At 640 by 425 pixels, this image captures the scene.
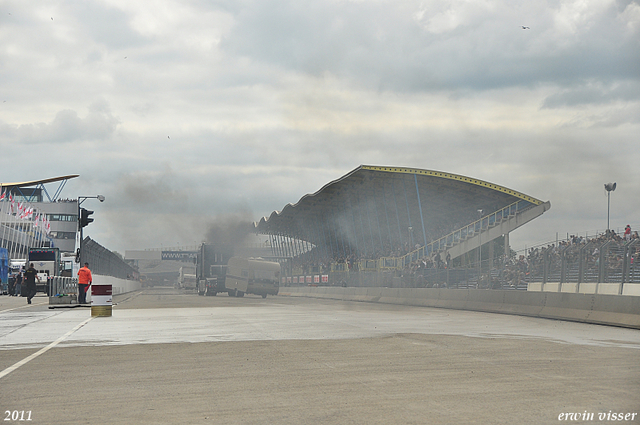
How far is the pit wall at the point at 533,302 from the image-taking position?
17.9 meters

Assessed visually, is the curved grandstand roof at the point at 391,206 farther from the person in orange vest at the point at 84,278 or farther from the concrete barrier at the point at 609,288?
the concrete barrier at the point at 609,288

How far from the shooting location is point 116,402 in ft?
23.6

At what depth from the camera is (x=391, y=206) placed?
69.2m

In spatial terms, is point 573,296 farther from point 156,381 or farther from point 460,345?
point 156,381

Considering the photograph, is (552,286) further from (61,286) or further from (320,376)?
(61,286)

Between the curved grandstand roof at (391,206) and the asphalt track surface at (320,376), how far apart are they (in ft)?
→ 140

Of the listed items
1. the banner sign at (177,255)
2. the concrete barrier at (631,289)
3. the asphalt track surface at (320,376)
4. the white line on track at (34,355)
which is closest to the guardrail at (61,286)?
the white line on track at (34,355)

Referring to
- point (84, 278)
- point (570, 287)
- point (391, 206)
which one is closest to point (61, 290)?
point (84, 278)

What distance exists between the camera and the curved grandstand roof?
194ft

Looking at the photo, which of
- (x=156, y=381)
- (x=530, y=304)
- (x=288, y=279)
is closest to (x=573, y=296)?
(x=530, y=304)

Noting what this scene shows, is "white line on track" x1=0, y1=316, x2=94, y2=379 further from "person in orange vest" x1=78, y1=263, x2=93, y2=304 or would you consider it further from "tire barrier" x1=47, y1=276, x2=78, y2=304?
"tire barrier" x1=47, y1=276, x2=78, y2=304

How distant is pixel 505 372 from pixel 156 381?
4.14 metres

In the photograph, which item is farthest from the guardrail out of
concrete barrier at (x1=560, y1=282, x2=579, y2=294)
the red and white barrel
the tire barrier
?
concrete barrier at (x1=560, y1=282, x2=579, y2=294)

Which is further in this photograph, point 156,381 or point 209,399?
point 156,381
